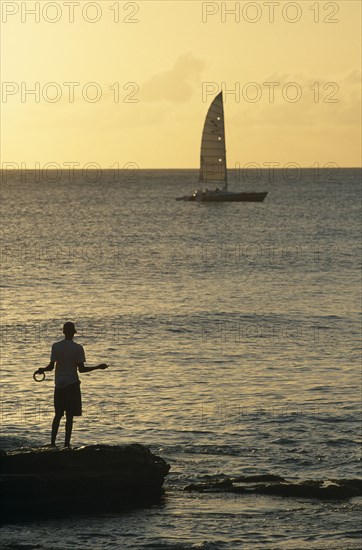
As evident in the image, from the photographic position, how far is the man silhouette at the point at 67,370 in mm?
19984

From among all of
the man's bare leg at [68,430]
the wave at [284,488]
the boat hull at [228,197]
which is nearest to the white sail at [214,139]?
the boat hull at [228,197]

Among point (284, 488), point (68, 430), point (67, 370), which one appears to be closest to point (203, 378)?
point (284, 488)

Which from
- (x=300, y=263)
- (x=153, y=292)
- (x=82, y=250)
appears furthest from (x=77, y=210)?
(x=153, y=292)

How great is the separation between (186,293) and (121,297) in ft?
11.2

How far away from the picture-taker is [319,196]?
194 m

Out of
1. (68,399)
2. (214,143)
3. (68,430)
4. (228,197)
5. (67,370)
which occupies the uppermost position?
(214,143)

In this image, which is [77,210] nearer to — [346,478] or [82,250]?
[82,250]

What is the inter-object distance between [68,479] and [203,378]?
14601 mm

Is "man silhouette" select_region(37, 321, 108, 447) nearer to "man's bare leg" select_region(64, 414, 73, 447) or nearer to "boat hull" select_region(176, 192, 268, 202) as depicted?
"man's bare leg" select_region(64, 414, 73, 447)

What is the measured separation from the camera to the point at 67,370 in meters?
20.1

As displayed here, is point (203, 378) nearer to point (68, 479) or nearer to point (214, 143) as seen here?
point (68, 479)

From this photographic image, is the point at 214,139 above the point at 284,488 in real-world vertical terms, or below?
above

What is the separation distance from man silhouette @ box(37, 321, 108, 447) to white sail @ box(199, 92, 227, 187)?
395 ft

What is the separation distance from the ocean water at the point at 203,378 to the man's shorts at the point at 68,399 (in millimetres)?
1890
